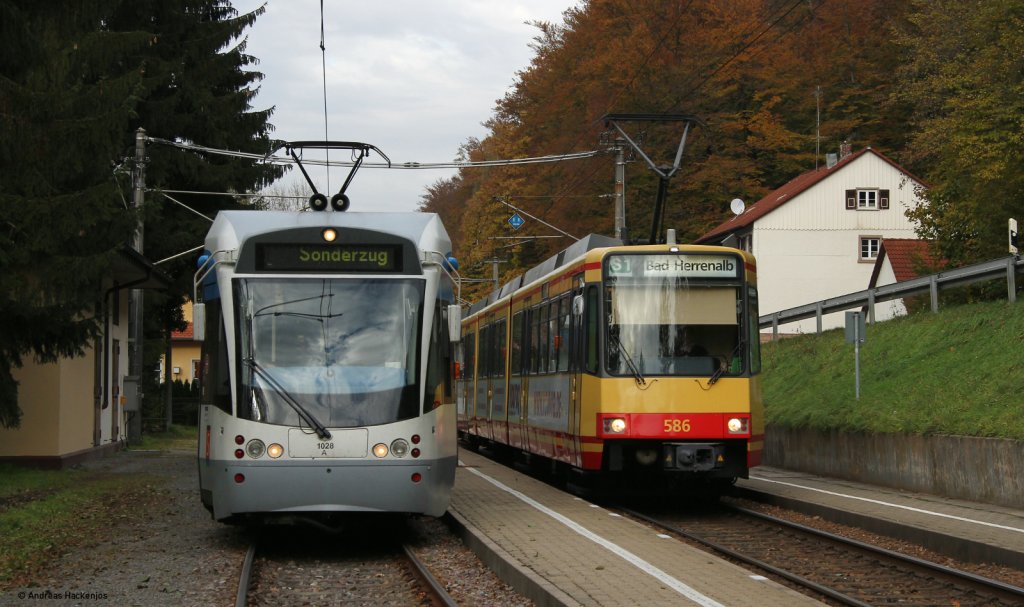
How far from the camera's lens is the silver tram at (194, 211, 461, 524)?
11289 mm

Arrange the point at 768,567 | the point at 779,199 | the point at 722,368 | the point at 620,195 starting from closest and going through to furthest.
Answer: the point at 768,567
the point at 722,368
the point at 620,195
the point at 779,199

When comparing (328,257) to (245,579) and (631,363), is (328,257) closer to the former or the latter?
(245,579)

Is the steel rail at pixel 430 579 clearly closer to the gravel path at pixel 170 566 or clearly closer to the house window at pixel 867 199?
the gravel path at pixel 170 566

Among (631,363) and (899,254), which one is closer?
(631,363)

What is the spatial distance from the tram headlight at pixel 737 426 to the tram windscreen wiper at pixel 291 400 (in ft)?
17.6

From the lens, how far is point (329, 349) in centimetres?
1164

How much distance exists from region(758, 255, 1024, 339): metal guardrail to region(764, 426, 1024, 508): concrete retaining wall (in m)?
2.42

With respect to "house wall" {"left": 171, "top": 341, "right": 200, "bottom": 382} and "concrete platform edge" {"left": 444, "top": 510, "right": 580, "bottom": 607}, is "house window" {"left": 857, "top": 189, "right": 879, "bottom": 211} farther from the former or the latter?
"concrete platform edge" {"left": 444, "top": 510, "right": 580, "bottom": 607}

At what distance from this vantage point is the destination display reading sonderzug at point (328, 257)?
11.9 m

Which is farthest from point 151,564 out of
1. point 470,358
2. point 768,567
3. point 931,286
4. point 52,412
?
point 470,358

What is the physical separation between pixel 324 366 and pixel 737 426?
17.7 ft

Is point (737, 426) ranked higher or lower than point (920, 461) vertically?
higher

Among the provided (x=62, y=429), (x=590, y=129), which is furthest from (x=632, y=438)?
(x=590, y=129)

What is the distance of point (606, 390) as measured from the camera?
14.9 m
